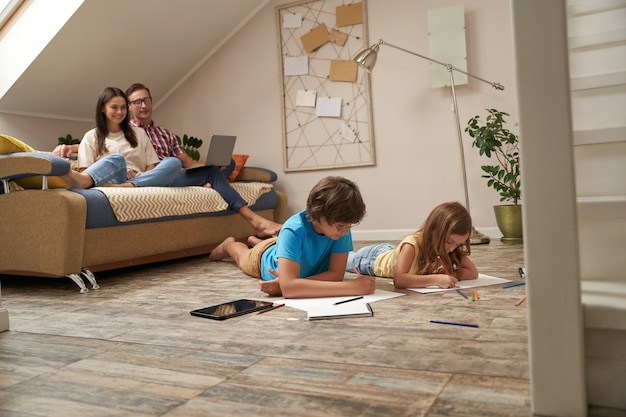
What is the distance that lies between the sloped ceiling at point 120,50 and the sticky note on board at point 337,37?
688 mm

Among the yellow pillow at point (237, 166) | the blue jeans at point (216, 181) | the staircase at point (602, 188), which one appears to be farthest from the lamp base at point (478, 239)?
the staircase at point (602, 188)

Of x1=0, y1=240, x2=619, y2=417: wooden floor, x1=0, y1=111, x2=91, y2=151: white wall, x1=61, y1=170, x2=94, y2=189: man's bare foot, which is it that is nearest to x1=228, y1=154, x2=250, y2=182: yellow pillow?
x1=0, y1=111, x2=91, y2=151: white wall

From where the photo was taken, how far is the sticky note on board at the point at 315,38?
4.34m

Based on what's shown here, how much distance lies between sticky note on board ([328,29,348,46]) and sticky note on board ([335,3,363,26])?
0.06m

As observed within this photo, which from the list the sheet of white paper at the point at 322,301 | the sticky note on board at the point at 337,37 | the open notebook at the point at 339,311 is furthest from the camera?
the sticky note on board at the point at 337,37

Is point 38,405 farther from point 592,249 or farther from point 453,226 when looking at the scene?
point 453,226

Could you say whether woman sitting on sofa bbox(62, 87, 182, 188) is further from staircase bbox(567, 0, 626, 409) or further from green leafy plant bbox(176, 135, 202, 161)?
staircase bbox(567, 0, 626, 409)

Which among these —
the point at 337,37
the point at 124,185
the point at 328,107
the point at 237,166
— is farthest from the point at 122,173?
the point at 337,37

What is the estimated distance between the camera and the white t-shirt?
3.22 meters

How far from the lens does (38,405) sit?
1103 millimetres

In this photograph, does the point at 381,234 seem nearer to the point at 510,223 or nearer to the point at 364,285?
the point at 510,223

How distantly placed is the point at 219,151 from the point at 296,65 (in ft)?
Answer: 4.20

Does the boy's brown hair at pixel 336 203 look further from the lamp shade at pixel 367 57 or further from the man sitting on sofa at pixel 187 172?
the lamp shade at pixel 367 57

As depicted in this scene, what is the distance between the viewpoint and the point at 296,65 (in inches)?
176
